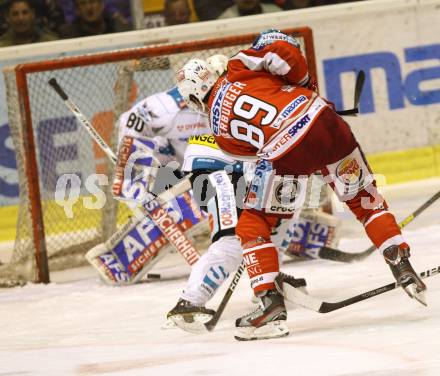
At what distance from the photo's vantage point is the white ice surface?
3.38 m

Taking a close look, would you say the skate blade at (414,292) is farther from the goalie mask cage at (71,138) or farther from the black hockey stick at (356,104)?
the goalie mask cage at (71,138)

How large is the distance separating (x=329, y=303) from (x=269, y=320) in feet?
1.03

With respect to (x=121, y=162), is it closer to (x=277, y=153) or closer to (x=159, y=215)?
(x=159, y=215)

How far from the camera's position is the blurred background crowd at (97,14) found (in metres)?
6.67

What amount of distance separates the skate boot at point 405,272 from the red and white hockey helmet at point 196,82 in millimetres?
899

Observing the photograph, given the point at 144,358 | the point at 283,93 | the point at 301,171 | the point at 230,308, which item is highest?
the point at 283,93

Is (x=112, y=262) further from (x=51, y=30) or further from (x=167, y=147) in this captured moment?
(x=51, y=30)

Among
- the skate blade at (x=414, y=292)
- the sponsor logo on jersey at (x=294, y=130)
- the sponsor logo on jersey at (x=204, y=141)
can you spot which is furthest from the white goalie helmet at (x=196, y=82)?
the skate blade at (x=414, y=292)

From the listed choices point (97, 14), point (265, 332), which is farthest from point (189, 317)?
point (97, 14)

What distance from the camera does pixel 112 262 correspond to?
570 centimetres

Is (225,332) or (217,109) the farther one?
(225,332)

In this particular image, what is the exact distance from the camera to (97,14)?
675 centimetres

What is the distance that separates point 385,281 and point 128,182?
1.45 m

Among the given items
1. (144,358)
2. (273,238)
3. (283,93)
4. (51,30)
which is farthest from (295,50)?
(51,30)
